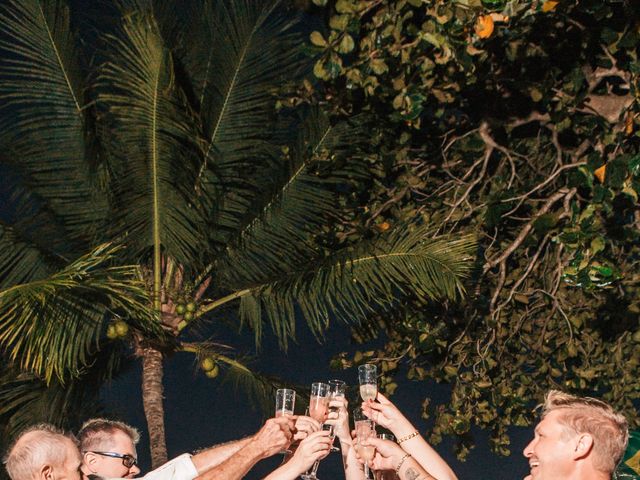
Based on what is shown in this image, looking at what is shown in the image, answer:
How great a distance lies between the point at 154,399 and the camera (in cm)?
837

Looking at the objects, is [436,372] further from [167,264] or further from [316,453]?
[316,453]

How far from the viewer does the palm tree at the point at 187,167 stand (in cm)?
817

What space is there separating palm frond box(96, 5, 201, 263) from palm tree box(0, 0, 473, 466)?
1cm

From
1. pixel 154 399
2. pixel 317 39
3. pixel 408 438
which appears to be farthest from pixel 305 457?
pixel 154 399

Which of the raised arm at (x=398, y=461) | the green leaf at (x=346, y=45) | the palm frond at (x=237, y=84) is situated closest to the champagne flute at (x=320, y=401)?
the raised arm at (x=398, y=461)

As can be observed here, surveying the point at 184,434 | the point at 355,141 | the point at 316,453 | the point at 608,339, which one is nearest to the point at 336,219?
the point at 355,141

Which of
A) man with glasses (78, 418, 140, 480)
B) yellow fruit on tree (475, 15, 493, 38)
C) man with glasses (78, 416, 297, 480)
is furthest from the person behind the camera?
yellow fruit on tree (475, 15, 493, 38)

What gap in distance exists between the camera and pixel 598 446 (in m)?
3.53

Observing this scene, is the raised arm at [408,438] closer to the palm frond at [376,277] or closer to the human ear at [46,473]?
the human ear at [46,473]

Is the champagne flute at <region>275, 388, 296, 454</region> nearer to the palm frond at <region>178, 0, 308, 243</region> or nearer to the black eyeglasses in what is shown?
the black eyeglasses

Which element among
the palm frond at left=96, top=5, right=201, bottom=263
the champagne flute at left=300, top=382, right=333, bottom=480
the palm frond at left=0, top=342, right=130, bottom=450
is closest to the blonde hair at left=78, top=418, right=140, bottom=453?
the champagne flute at left=300, top=382, right=333, bottom=480

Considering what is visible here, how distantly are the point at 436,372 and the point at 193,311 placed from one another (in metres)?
2.10

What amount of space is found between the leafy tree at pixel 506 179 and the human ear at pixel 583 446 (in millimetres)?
2138

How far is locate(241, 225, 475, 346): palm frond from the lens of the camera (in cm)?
730
